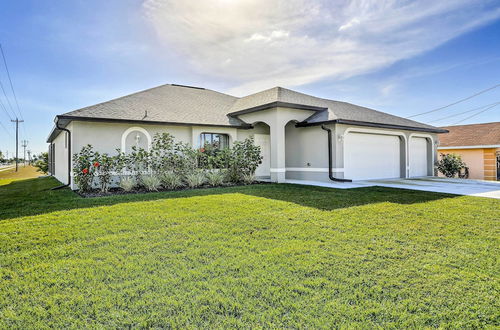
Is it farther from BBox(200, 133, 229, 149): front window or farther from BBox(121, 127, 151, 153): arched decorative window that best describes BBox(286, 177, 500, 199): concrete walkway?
BBox(121, 127, 151, 153): arched decorative window

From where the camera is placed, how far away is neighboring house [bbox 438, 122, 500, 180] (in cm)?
1856

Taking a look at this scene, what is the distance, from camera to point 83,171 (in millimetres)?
9898

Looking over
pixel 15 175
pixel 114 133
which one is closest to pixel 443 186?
pixel 114 133

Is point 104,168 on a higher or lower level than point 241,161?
lower

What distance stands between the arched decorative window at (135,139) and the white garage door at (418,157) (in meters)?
14.4

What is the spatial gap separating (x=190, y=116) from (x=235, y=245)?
32.7 feet

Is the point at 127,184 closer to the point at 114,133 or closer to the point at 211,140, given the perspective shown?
the point at 114,133

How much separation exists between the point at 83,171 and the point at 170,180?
300 cm

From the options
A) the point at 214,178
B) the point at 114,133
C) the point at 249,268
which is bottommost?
the point at 249,268

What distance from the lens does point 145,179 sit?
Answer: 10555 mm

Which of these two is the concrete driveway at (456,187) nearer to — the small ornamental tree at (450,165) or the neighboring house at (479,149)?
the small ornamental tree at (450,165)

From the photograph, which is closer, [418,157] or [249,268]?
[249,268]

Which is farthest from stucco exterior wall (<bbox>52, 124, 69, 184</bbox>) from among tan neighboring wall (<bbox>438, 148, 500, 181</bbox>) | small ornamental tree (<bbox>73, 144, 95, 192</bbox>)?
tan neighboring wall (<bbox>438, 148, 500, 181</bbox>)

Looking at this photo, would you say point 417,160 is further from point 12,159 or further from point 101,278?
point 12,159
